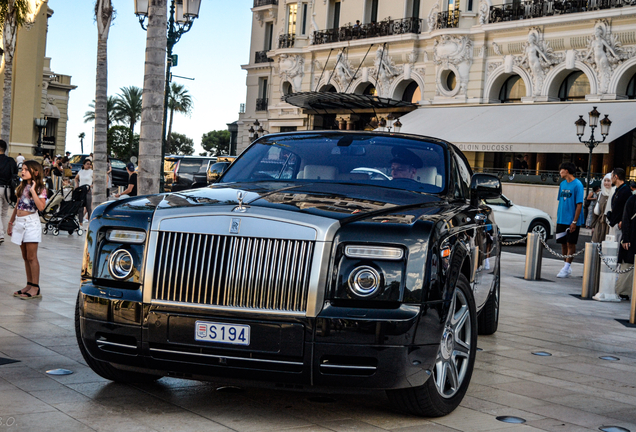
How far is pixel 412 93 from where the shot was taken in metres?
40.6

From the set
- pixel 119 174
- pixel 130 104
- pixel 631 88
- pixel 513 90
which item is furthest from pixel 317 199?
pixel 130 104

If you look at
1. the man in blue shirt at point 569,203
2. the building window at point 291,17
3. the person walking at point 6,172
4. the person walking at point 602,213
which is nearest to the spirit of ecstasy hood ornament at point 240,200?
the person walking at point 6,172

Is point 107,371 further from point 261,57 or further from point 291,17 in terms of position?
point 261,57

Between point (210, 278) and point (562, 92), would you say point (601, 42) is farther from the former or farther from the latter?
point (210, 278)

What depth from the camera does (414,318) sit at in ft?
14.1

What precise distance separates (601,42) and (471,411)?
95.3 ft

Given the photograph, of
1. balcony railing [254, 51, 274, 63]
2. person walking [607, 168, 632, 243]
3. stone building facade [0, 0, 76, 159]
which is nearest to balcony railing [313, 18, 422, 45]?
balcony railing [254, 51, 274, 63]

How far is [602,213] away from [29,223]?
9.87 m

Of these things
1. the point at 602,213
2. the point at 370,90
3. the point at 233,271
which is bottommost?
the point at 233,271

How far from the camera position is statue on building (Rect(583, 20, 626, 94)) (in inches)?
→ 1216

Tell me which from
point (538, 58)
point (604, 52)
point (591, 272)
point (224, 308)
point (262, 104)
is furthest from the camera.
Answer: point (262, 104)

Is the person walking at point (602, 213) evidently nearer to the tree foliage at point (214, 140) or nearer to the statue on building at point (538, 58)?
the statue on building at point (538, 58)

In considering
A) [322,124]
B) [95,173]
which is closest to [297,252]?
[95,173]

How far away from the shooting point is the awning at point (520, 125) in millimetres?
28625
